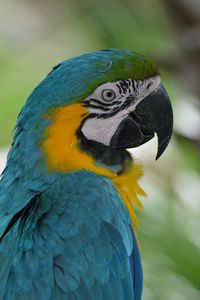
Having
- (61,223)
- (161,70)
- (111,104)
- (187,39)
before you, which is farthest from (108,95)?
(161,70)

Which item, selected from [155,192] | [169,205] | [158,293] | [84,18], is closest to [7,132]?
[84,18]

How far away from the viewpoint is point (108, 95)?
226 cm

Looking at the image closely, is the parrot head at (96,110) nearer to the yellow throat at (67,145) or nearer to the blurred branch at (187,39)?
the yellow throat at (67,145)

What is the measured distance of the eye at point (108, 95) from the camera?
2.25 metres

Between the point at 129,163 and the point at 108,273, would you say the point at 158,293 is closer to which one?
the point at 108,273

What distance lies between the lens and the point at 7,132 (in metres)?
3.20

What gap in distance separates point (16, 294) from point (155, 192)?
2.36ft

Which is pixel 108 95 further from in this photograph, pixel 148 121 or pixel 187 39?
pixel 187 39

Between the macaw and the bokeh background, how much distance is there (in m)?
0.10

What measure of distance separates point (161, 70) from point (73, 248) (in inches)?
43.6

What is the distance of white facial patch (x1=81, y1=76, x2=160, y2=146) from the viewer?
2250mm

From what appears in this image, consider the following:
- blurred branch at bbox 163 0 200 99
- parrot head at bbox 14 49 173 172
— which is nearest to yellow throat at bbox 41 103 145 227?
parrot head at bbox 14 49 173 172

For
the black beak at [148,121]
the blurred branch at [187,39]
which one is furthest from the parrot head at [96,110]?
the blurred branch at [187,39]

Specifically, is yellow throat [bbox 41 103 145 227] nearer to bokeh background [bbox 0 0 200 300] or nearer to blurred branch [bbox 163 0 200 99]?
bokeh background [bbox 0 0 200 300]
